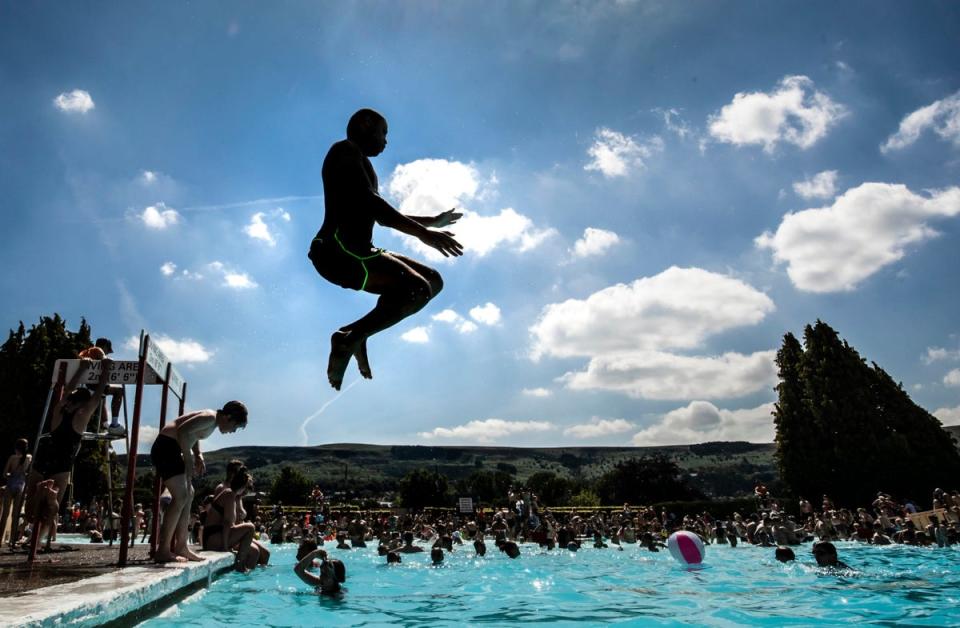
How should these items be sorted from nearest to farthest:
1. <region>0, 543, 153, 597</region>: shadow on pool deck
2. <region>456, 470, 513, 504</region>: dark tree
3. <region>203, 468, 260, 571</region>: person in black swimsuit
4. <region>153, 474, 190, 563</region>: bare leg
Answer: <region>0, 543, 153, 597</region>: shadow on pool deck < <region>153, 474, 190, 563</region>: bare leg < <region>203, 468, 260, 571</region>: person in black swimsuit < <region>456, 470, 513, 504</region>: dark tree

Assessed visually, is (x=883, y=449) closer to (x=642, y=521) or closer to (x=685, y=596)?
(x=642, y=521)

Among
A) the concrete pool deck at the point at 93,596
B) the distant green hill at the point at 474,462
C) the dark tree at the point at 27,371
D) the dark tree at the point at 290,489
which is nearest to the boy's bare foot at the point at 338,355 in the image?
the concrete pool deck at the point at 93,596

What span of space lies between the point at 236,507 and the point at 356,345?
7.48 metres

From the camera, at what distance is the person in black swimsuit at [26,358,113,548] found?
7.70m

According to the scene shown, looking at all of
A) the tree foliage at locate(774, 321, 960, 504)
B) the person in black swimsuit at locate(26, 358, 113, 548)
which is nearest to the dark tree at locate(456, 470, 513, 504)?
the tree foliage at locate(774, 321, 960, 504)

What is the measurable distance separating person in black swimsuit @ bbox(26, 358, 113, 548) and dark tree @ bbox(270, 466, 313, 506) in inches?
3998

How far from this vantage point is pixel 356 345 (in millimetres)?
4176

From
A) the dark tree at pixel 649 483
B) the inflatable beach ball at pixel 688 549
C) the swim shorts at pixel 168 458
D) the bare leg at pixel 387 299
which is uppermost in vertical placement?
the bare leg at pixel 387 299

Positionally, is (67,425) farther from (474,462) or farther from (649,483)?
(474,462)

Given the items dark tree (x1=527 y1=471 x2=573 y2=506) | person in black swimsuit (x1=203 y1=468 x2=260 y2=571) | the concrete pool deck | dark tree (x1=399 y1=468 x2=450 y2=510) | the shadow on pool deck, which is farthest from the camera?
dark tree (x1=399 y1=468 x2=450 y2=510)

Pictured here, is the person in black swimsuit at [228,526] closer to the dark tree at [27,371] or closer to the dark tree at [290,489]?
the dark tree at [27,371]

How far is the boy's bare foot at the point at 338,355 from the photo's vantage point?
4098mm

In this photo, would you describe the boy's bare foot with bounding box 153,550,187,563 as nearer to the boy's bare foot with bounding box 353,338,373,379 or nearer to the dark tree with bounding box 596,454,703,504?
the boy's bare foot with bounding box 353,338,373,379

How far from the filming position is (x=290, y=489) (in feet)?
340
